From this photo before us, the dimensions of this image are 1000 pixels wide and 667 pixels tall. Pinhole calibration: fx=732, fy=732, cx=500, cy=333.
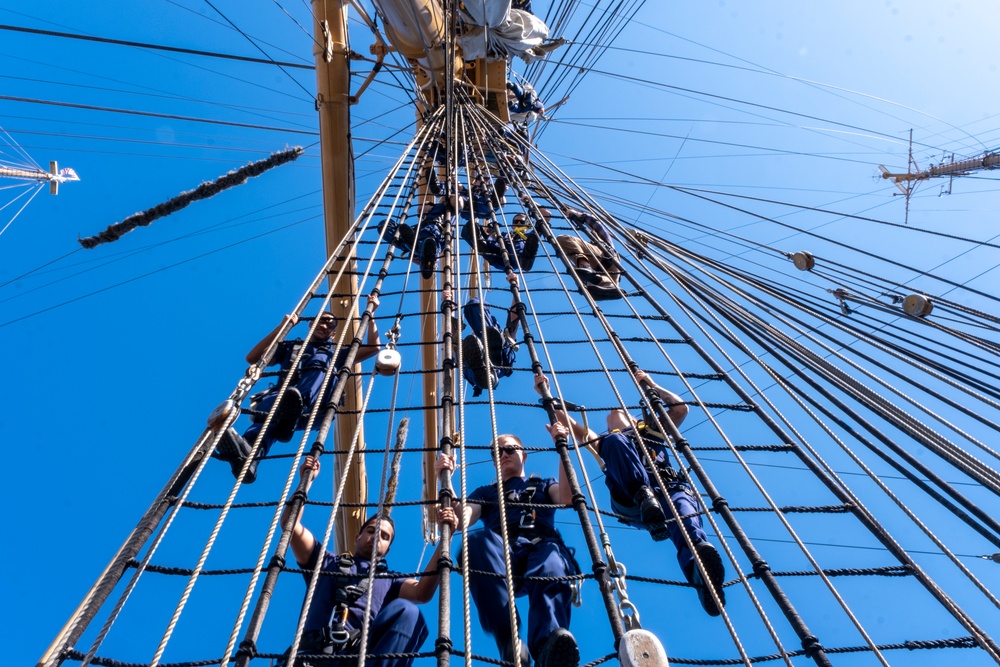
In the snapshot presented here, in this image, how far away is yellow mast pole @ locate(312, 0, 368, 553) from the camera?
5.43 metres

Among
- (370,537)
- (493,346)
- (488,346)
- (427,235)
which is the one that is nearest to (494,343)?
(493,346)

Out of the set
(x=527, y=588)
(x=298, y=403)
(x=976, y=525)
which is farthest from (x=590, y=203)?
(x=976, y=525)

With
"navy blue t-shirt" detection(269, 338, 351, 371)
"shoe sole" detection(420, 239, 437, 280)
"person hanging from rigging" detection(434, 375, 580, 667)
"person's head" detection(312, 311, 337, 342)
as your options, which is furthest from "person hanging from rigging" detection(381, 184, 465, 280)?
"person hanging from rigging" detection(434, 375, 580, 667)

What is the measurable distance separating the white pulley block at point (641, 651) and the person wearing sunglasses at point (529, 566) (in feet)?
2.16

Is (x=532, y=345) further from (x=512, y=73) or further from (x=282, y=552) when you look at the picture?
(x=512, y=73)

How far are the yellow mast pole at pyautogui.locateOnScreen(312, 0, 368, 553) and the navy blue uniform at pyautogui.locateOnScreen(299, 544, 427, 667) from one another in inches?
90.3

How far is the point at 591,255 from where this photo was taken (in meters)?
5.36

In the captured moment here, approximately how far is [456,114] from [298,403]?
4909 mm

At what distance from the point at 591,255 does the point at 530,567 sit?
9.05 ft

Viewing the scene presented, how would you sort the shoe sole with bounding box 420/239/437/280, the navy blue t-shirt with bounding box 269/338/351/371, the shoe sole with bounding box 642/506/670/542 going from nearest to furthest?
the shoe sole with bounding box 642/506/670/542 < the navy blue t-shirt with bounding box 269/338/351/371 < the shoe sole with bounding box 420/239/437/280

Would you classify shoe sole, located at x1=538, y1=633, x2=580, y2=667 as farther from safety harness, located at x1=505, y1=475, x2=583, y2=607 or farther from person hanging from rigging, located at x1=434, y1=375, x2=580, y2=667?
safety harness, located at x1=505, y1=475, x2=583, y2=607

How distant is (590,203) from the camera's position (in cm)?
518

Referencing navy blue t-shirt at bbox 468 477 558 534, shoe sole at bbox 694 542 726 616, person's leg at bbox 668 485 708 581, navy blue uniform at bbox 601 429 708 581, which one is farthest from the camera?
navy blue t-shirt at bbox 468 477 558 534

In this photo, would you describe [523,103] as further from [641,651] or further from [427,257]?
[641,651]
